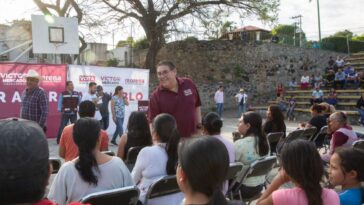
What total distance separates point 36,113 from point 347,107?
49.1 feet

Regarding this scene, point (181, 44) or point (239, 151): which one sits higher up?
point (181, 44)

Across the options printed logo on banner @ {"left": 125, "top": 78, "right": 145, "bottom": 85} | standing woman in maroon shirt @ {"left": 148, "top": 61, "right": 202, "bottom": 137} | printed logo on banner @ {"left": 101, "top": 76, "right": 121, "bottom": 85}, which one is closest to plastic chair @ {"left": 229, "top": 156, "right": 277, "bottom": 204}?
standing woman in maroon shirt @ {"left": 148, "top": 61, "right": 202, "bottom": 137}

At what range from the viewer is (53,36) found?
13.5m

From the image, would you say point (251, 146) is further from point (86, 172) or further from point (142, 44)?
point (142, 44)

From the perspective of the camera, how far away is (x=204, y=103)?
21.6m

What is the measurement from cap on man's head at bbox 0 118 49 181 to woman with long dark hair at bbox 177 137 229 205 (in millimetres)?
806

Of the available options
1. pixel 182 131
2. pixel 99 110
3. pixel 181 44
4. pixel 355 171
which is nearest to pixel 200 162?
pixel 355 171

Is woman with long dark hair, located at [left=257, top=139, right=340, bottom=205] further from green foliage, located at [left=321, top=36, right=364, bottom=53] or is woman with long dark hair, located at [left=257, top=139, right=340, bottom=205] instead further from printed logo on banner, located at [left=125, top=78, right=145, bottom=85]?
green foliage, located at [left=321, top=36, right=364, bottom=53]

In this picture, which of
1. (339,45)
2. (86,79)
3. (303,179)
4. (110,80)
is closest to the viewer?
(303,179)

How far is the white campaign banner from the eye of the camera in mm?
A: 11484

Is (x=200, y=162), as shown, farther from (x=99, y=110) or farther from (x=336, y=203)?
(x=99, y=110)

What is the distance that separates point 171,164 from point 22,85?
27.9 ft

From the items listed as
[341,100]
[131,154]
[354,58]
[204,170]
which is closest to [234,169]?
[131,154]

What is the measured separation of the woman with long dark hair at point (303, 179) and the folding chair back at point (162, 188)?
717 millimetres
